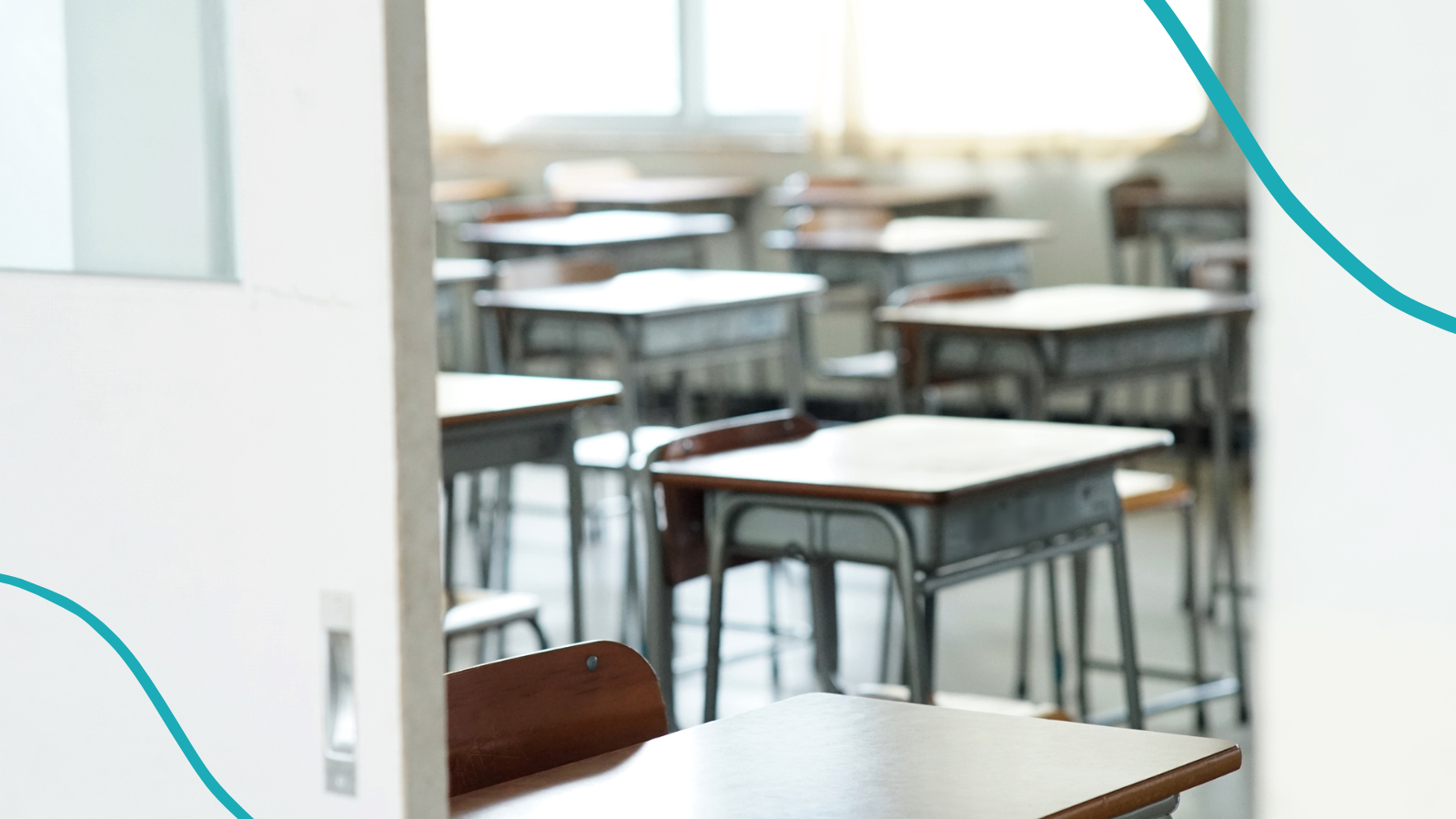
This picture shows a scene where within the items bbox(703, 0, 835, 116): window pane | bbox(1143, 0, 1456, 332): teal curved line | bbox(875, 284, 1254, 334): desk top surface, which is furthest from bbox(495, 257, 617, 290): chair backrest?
bbox(703, 0, 835, 116): window pane

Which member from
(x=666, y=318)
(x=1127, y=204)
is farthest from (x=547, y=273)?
(x=1127, y=204)

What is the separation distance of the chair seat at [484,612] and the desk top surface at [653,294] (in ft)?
3.39

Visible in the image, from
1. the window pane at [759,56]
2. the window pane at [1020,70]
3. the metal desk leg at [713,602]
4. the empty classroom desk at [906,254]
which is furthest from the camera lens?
the window pane at [759,56]

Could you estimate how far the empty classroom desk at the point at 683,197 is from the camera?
782 centimetres

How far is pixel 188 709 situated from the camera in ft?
3.76

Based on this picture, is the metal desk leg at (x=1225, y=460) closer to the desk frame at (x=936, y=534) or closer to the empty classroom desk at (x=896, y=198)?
the desk frame at (x=936, y=534)

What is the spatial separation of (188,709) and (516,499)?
527 cm

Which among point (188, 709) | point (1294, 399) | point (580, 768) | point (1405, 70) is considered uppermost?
point (1405, 70)

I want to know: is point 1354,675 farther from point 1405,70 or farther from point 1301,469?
point 1405,70

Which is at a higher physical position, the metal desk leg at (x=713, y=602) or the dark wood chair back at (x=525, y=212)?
the dark wood chair back at (x=525, y=212)

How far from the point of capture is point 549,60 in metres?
8.99

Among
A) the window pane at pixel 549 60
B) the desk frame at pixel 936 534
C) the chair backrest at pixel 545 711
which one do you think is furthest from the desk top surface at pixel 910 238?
the chair backrest at pixel 545 711

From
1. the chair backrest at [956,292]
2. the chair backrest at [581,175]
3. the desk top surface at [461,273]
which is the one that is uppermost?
the chair backrest at [581,175]

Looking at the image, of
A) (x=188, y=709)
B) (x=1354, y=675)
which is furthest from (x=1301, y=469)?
(x=188, y=709)
